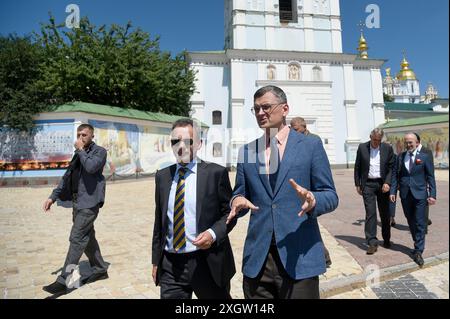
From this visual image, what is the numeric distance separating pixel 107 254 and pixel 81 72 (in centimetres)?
1555

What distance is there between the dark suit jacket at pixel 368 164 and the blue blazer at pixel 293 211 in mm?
3442

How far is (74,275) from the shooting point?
3.64 metres

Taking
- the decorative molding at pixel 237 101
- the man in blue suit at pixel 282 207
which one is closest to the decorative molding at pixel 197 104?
the decorative molding at pixel 237 101

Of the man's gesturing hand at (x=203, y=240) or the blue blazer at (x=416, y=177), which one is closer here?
the man's gesturing hand at (x=203, y=240)

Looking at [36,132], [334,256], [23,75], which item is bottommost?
[334,256]

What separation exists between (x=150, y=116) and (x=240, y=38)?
1535 centimetres

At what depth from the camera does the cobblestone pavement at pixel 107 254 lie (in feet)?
10.9

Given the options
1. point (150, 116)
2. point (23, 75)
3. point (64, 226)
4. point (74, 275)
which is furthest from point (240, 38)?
point (74, 275)

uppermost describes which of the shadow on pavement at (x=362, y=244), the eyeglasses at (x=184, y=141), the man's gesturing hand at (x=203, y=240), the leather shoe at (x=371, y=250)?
the eyeglasses at (x=184, y=141)

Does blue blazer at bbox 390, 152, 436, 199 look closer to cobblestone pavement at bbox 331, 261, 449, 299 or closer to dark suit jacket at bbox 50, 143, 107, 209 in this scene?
cobblestone pavement at bbox 331, 261, 449, 299

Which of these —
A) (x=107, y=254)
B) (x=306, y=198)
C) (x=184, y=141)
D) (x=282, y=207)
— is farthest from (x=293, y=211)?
(x=107, y=254)

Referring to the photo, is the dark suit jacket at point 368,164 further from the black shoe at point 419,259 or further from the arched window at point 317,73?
the arched window at point 317,73

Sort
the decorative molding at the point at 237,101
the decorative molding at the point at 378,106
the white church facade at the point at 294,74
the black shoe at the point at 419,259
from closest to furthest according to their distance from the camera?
1. the black shoe at the point at 419,259
2. the white church facade at the point at 294,74
3. the decorative molding at the point at 237,101
4. the decorative molding at the point at 378,106
